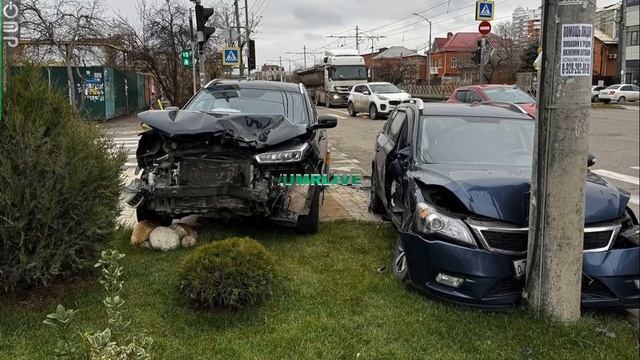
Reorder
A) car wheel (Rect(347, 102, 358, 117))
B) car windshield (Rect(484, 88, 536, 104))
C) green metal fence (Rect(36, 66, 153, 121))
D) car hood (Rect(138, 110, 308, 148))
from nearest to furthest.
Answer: car hood (Rect(138, 110, 308, 148)) < car windshield (Rect(484, 88, 536, 104)) < green metal fence (Rect(36, 66, 153, 121)) < car wheel (Rect(347, 102, 358, 117))

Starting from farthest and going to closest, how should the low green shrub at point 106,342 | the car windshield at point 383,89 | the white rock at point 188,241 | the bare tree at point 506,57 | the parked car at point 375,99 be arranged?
1. the bare tree at point 506,57
2. the car windshield at point 383,89
3. the parked car at point 375,99
4. the white rock at point 188,241
5. the low green shrub at point 106,342

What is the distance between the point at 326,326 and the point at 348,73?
109ft

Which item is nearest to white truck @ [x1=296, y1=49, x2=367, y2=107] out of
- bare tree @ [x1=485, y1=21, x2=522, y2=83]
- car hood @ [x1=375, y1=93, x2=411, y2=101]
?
car hood @ [x1=375, y1=93, x2=411, y2=101]

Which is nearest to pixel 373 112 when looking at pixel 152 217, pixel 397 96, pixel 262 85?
pixel 397 96

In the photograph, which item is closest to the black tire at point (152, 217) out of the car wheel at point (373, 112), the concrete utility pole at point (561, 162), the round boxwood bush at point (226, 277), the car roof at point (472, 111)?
the round boxwood bush at point (226, 277)

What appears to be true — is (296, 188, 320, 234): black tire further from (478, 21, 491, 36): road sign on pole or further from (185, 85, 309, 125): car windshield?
(478, 21, 491, 36): road sign on pole

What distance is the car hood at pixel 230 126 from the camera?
527 centimetres

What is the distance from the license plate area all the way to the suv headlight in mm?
294

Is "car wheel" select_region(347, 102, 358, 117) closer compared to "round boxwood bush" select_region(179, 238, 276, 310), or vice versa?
"round boxwood bush" select_region(179, 238, 276, 310)

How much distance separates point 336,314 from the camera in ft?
13.2

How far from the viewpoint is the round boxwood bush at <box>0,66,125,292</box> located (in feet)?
12.0

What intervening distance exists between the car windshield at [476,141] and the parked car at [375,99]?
60.8 feet

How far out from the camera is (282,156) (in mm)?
5504

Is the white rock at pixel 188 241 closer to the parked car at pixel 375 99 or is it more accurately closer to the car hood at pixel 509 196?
the car hood at pixel 509 196
